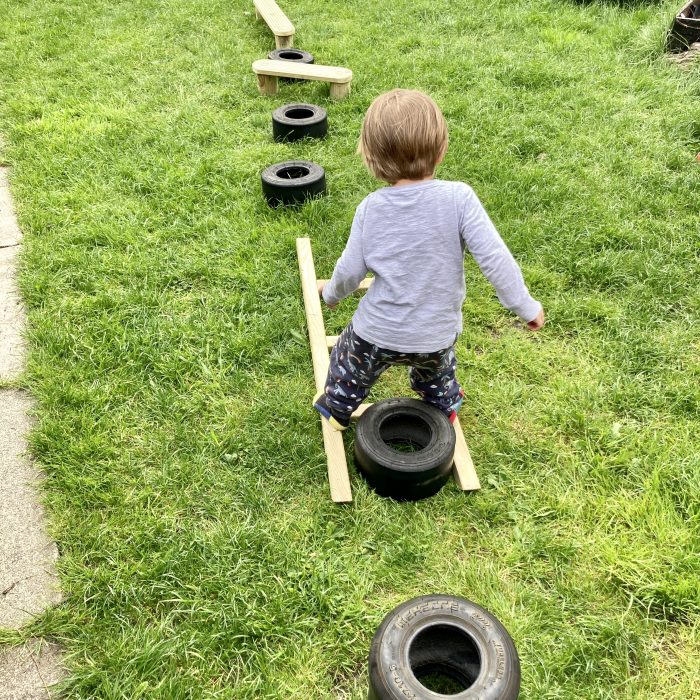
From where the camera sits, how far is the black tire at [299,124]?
5.31 meters

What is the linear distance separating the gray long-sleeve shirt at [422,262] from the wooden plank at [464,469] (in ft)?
2.02

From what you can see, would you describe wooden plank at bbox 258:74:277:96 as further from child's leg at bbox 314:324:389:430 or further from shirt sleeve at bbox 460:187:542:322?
shirt sleeve at bbox 460:187:542:322

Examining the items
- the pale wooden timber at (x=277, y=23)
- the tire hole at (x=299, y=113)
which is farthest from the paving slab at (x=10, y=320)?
the pale wooden timber at (x=277, y=23)

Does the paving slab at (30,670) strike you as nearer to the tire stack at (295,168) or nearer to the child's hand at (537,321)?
the child's hand at (537,321)

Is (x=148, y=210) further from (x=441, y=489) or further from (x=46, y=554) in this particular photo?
(x=441, y=489)

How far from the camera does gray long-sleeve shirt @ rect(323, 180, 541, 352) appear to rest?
235 cm

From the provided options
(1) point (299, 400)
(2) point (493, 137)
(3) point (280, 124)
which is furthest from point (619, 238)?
(3) point (280, 124)

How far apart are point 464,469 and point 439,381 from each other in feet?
1.40

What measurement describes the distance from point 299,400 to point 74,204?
106 inches

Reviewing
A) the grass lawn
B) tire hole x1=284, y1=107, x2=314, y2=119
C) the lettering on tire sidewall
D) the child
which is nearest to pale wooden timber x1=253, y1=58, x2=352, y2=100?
the grass lawn

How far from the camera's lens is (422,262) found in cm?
243

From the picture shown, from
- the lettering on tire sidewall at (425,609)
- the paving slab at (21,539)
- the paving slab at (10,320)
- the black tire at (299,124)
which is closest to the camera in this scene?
the lettering on tire sidewall at (425,609)

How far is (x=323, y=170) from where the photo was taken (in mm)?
4676

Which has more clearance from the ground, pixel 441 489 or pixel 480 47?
pixel 480 47
